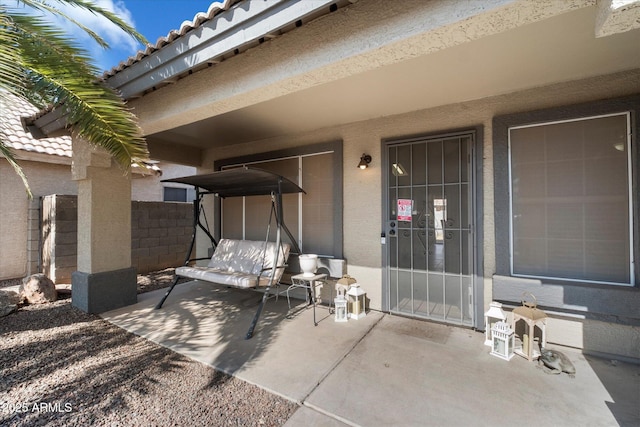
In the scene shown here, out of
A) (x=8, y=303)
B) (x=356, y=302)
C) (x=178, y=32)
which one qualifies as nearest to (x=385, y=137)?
(x=356, y=302)

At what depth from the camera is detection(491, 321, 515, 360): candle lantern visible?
9.61ft

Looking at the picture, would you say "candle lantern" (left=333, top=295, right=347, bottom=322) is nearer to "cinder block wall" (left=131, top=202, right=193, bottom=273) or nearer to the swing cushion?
the swing cushion

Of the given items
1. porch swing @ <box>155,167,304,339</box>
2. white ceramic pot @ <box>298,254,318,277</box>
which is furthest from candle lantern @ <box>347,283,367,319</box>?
porch swing @ <box>155,167,304,339</box>

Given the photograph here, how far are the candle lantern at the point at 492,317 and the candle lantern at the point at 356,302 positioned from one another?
1.56 metres

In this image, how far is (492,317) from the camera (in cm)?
324

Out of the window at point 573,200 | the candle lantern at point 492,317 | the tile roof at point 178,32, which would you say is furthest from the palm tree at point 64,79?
the window at point 573,200

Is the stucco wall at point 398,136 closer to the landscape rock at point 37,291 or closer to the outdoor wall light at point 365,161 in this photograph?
the outdoor wall light at point 365,161

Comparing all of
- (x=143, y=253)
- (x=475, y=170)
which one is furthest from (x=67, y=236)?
(x=475, y=170)

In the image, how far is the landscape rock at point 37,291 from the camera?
4.74 m

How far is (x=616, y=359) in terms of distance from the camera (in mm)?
2898

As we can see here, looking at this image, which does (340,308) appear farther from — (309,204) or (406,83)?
(406,83)

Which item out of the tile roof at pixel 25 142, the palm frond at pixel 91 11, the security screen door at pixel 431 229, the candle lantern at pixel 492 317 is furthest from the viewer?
the tile roof at pixel 25 142

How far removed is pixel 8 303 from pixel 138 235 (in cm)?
289

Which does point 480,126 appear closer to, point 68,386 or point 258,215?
point 258,215
